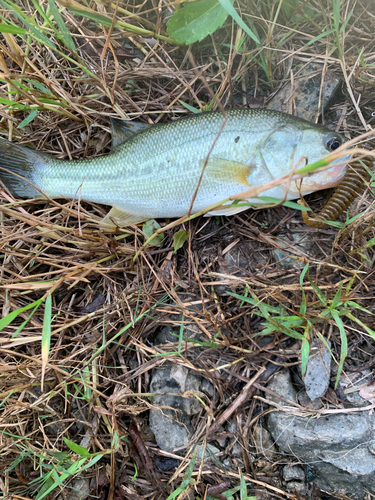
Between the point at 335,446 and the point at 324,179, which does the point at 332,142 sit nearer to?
the point at 324,179

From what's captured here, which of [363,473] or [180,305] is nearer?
[363,473]

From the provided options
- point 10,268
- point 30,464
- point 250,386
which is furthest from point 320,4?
point 30,464

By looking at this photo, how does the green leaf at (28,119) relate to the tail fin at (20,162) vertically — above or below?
above

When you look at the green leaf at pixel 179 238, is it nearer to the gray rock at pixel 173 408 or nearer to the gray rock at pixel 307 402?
the gray rock at pixel 173 408

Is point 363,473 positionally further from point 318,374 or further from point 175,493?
point 175,493

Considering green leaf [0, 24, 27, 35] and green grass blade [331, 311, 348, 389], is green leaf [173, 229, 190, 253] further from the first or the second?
green leaf [0, 24, 27, 35]

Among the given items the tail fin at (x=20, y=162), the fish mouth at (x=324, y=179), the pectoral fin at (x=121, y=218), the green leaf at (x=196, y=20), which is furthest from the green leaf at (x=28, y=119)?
the fish mouth at (x=324, y=179)
